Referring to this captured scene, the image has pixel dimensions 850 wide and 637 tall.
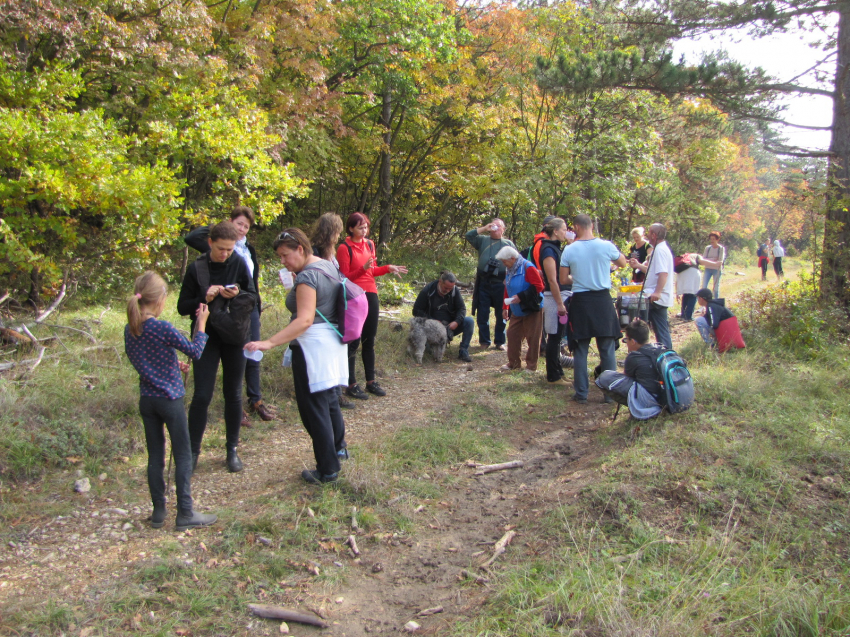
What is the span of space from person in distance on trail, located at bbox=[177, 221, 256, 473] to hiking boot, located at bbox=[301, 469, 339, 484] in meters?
0.77

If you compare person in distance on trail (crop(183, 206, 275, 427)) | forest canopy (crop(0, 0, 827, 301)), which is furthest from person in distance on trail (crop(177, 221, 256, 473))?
forest canopy (crop(0, 0, 827, 301))

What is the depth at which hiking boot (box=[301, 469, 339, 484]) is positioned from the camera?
4.24 metres

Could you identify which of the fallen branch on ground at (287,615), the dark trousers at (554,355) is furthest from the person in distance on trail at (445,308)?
the fallen branch on ground at (287,615)

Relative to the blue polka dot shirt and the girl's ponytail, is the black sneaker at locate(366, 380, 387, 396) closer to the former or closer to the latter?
the blue polka dot shirt

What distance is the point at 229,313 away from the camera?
165 inches

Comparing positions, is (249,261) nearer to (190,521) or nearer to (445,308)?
(190,521)

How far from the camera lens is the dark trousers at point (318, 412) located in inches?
159

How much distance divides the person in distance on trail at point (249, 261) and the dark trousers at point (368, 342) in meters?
0.91

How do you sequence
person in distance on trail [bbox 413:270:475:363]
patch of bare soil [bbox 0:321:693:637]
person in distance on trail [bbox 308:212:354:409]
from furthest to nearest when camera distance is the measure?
person in distance on trail [bbox 413:270:475:363] < person in distance on trail [bbox 308:212:354:409] < patch of bare soil [bbox 0:321:693:637]

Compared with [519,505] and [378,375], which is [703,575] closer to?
[519,505]

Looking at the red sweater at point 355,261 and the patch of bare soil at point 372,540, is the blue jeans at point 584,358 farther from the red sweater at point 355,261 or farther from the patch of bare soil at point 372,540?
the red sweater at point 355,261

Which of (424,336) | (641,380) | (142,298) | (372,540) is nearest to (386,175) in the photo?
(424,336)

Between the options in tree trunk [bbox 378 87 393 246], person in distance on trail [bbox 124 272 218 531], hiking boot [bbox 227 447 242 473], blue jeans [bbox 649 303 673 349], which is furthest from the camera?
tree trunk [bbox 378 87 393 246]

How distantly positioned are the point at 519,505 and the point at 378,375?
3.64m
